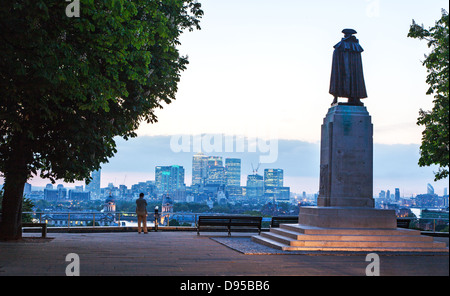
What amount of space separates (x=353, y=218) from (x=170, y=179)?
117342mm

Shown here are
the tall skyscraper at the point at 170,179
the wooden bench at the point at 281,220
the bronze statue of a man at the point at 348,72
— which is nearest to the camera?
the bronze statue of a man at the point at 348,72

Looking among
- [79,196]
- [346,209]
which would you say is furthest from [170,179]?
[346,209]

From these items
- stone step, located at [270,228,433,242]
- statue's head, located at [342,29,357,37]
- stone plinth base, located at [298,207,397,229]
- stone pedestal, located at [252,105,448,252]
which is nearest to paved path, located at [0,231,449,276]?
stone pedestal, located at [252,105,448,252]

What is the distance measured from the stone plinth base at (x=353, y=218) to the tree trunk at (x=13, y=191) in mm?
10582

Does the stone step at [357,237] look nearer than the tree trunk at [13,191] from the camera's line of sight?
Yes

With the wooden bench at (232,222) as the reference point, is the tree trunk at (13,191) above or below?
above

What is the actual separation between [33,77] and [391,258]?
10753mm

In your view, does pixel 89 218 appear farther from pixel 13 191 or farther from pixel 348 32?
pixel 348 32

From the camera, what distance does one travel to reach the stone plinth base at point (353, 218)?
1956 cm

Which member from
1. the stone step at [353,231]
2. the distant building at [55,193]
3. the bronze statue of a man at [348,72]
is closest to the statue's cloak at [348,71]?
the bronze statue of a man at [348,72]

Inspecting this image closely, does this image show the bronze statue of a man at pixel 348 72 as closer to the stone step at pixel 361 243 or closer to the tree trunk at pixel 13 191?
the stone step at pixel 361 243
